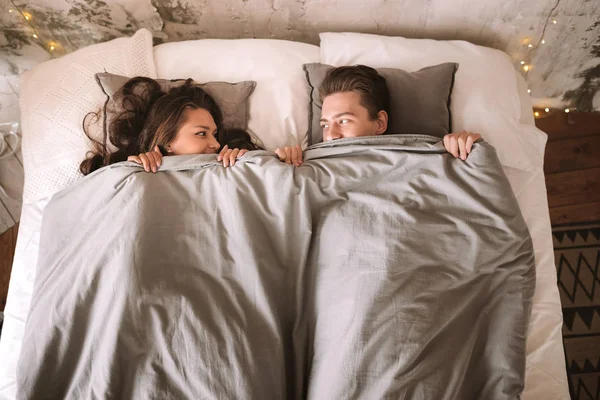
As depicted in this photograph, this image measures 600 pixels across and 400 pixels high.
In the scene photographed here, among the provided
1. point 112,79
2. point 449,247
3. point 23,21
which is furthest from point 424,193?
point 23,21

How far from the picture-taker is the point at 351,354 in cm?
93

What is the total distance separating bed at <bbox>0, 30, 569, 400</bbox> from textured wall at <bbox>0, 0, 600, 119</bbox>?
4.9 inches

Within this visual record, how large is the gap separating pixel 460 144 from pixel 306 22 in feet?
2.63

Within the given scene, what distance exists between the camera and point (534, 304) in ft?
4.04

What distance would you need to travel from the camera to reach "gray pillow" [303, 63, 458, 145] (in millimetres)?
1439

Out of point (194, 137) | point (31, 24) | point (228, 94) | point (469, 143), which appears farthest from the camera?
point (31, 24)

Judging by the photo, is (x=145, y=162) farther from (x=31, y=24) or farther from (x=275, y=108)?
(x=31, y=24)

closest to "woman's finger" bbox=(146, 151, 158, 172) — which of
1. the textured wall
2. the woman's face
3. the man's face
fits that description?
the woman's face

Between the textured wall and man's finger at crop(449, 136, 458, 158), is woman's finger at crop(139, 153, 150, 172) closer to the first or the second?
the textured wall

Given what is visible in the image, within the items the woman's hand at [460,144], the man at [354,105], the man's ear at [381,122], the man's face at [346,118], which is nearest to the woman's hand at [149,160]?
the man at [354,105]

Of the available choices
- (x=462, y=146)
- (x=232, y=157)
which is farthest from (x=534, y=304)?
(x=232, y=157)

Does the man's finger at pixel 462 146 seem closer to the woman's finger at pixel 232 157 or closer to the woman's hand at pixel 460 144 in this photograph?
the woman's hand at pixel 460 144

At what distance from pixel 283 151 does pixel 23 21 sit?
3.77ft

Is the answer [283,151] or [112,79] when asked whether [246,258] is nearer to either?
[283,151]
